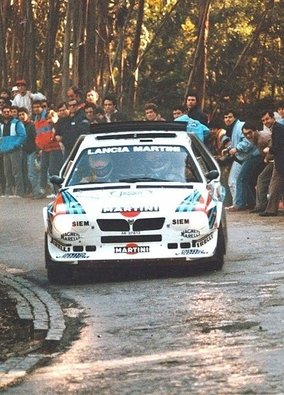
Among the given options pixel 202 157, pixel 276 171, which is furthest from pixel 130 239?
pixel 276 171

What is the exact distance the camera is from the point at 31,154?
31109mm

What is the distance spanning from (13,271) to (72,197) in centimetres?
171

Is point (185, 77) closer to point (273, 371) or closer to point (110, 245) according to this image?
point (110, 245)

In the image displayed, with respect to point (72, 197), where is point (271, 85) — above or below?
below

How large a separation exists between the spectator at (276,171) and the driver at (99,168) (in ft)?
23.5

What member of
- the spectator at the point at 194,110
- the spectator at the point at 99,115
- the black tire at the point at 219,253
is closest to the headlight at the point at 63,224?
the black tire at the point at 219,253

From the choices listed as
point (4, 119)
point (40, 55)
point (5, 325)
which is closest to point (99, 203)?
point (5, 325)

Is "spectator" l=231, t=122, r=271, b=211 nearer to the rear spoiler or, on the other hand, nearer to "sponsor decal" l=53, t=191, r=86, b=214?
the rear spoiler

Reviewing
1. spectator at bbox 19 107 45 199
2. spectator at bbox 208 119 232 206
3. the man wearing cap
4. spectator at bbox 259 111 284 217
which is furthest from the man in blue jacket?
spectator at bbox 259 111 284 217

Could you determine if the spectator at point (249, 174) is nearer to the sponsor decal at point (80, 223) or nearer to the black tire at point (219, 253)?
the black tire at point (219, 253)

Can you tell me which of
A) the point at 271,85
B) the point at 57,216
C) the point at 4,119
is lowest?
the point at 271,85

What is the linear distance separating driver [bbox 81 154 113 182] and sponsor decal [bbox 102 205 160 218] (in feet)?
3.35

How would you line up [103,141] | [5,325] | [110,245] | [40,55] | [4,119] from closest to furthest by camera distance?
1. [5,325]
2. [110,245]
3. [103,141]
4. [4,119]
5. [40,55]

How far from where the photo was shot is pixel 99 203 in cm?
1515
